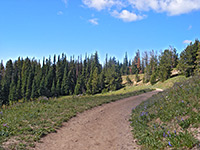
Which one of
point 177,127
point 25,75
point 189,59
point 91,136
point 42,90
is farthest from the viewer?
point 25,75

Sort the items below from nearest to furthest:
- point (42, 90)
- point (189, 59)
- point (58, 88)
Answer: point (189, 59) < point (42, 90) < point (58, 88)

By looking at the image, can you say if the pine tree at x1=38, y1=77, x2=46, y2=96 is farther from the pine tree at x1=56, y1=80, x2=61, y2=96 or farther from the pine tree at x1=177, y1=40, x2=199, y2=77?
the pine tree at x1=177, y1=40, x2=199, y2=77

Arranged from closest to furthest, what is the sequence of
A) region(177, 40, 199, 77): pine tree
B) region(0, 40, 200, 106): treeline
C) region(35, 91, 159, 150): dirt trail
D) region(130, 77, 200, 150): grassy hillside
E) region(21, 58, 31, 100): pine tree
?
region(130, 77, 200, 150): grassy hillside → region(35, 91, 159, 150): dirt trail → region(177, 40, 199, 77): pine tree → region(0, 40, 200, 106): treeline → region(21, 58, 31, 100): pine tree

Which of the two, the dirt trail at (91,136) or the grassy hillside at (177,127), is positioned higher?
the grassy hillside at (177,127)

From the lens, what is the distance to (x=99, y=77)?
263ft

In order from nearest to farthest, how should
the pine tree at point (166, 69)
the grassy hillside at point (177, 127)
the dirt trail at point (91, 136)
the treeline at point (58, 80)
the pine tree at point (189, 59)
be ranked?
the grassy hillside at point (177, 127)
the dirt trail at point (91, 136)
the pine tree at point (189, 59)
the pine tree at point (166, 69)
the treeline at point (58, 80)

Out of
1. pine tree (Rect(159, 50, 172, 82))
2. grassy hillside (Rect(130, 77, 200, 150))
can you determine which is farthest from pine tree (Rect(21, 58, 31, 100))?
grassy hillside (Rect(130, 77, 200, 150))

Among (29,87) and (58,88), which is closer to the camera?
(58,88)

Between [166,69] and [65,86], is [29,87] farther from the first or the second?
[166,69]

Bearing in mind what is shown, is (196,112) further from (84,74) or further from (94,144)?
(84,74)

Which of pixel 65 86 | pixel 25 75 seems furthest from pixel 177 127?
pixel 25 75

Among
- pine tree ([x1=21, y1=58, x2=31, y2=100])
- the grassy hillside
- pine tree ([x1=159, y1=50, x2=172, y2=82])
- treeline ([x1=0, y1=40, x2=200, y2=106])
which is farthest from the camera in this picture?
pine tree ([x1=21, y1=58, x2=31, y2=100])

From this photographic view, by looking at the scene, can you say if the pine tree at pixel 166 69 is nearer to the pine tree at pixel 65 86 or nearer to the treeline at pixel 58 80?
the treeline at pixel 58 80

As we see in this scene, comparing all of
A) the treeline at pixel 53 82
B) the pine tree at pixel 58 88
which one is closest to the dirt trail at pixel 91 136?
the treeline at pixel 53 82
